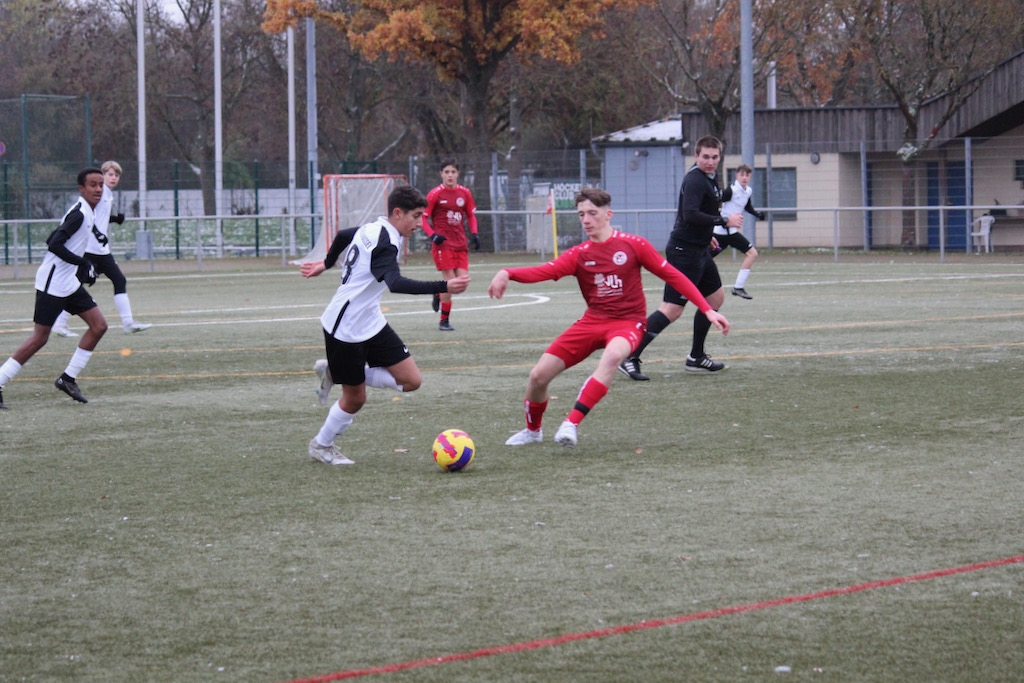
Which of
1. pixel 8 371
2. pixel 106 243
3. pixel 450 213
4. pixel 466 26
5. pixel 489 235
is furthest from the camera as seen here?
pixel 489 235

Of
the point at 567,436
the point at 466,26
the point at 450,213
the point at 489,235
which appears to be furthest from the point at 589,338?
the point at 466,26

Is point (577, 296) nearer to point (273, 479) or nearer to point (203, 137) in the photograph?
point (273, 479)

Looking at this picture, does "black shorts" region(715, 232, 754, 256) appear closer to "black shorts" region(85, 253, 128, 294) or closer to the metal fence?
"black shorts" region(85, 253, 128, 294)

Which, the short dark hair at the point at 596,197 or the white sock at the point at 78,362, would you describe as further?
the white sock at the point at 78,362

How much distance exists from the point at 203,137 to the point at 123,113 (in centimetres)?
456

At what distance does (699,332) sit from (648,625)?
685 cm

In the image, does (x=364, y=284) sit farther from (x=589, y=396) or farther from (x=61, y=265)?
(x=61, y=265)

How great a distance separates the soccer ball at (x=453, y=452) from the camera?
7215mm

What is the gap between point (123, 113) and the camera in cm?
5675

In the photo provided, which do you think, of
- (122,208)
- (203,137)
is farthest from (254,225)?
(203,137)

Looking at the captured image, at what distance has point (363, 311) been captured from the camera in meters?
7.50

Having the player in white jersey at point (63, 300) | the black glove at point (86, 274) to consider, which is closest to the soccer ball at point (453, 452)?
the player in white jersey at point (63, 300)

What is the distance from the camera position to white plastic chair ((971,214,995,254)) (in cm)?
3183

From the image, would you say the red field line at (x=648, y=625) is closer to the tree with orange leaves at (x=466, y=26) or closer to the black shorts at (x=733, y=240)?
the black shorts at (x=733, y=240)
